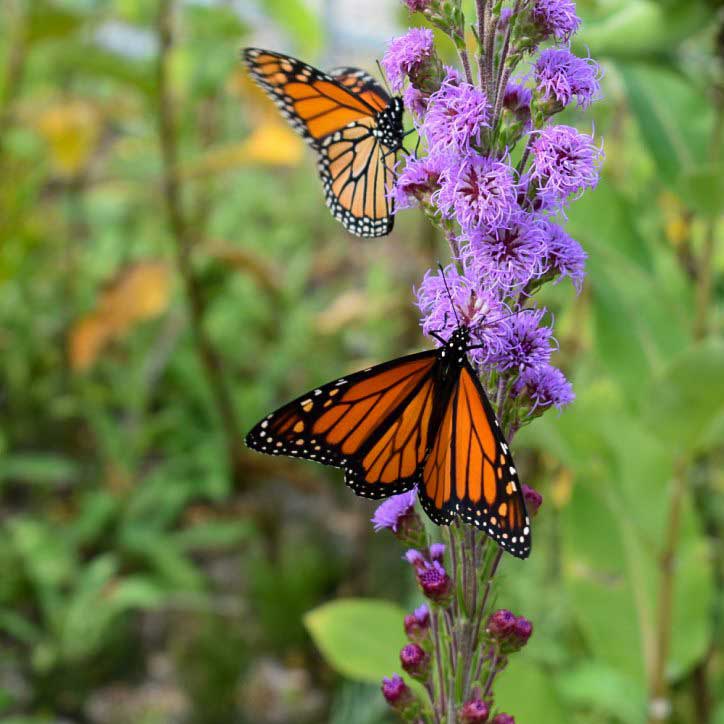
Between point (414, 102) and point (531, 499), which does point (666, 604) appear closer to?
point (531, 499)

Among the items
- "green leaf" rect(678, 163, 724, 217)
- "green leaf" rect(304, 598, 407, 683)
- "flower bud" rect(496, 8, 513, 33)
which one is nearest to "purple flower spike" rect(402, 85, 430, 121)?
"flower bud" rect(496, 8, 513, 33)

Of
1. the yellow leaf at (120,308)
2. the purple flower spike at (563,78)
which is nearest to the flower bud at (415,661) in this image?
the purple flower spike at (563,78)

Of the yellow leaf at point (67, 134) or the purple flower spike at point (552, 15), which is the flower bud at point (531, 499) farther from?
the yellow leaf at point (67, 134)

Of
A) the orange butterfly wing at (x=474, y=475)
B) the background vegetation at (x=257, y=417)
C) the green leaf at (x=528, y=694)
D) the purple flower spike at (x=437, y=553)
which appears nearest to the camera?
the orange butterfly wing at (x=474, y=475)

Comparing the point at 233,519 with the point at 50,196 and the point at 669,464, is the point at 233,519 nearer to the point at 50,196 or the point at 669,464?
the point at 669,464

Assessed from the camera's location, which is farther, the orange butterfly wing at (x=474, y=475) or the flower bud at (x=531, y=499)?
the flower bud at (x=531, y=499)

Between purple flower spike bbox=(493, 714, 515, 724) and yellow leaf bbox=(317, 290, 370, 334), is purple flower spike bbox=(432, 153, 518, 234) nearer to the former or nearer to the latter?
purple flower spike bbox=(493, 714, 515, 724)

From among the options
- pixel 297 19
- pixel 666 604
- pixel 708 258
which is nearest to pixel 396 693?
pixel 666 604
